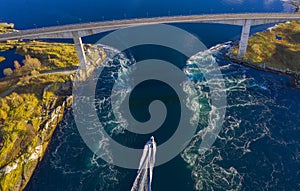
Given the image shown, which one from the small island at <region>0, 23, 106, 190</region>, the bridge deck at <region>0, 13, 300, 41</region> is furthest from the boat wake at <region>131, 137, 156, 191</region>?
the bridge deck at <region>0, 13, 300, 41</region>

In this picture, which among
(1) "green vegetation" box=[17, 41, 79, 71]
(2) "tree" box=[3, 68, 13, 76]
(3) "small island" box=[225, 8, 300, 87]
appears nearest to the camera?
(2) "tree" box=[3, 68, 13, 76]

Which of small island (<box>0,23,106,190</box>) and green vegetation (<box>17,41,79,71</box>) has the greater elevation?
green vegetation (<box>17,41,79,71</box>)

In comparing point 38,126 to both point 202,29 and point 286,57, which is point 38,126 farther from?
point 286,57

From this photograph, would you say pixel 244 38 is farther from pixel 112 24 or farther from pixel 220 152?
pixel 220 152

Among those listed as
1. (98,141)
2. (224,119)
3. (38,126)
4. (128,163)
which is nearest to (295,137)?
(224,119)

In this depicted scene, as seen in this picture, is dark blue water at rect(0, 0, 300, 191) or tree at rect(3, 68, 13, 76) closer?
dark blue water at rect(0, 0, 300, 191)

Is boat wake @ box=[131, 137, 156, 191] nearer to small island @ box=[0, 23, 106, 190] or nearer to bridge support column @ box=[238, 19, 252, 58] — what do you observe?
small island @ box=[0, 23, 106, 190]

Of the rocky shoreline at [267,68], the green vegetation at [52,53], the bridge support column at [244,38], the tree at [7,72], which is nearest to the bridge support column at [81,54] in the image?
the green vegetation at [52,53]

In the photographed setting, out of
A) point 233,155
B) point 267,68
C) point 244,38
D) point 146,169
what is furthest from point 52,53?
point 267,68
